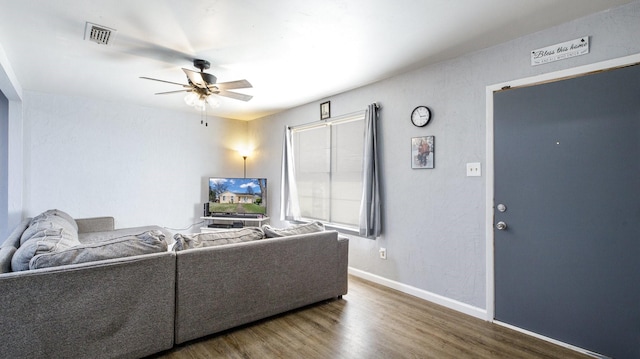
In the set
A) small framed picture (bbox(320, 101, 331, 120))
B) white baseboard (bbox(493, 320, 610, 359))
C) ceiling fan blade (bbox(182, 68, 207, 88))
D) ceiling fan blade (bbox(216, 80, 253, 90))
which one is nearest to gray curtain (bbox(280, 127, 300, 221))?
small framed picture (bbox(320, 101, 331, 120))

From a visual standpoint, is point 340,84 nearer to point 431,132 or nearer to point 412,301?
point 431,132

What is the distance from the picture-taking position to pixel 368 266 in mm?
3662

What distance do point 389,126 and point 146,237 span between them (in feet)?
8.74

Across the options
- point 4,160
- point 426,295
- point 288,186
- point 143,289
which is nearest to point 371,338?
point 426,295

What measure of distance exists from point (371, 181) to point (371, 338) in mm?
1730

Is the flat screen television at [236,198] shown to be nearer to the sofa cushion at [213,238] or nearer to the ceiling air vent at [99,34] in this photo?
the sofa cushion at [213,238]

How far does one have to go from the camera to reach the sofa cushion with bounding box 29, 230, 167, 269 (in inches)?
69.4

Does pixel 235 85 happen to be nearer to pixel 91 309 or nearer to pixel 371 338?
pixel 91 309

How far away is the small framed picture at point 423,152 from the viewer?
3.02m

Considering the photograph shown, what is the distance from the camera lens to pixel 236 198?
512cm

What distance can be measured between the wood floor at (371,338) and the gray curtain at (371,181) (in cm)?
92

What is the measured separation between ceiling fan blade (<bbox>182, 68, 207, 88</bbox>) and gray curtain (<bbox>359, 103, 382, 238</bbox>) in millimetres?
1876

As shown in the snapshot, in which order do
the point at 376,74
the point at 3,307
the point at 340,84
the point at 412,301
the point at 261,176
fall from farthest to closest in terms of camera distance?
1. the point at 261,176
2. the point at 340,84
3. the point at 376,74
4. the point at 412,301
5. the point at 3,307

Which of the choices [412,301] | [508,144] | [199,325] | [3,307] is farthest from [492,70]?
[3,307]
